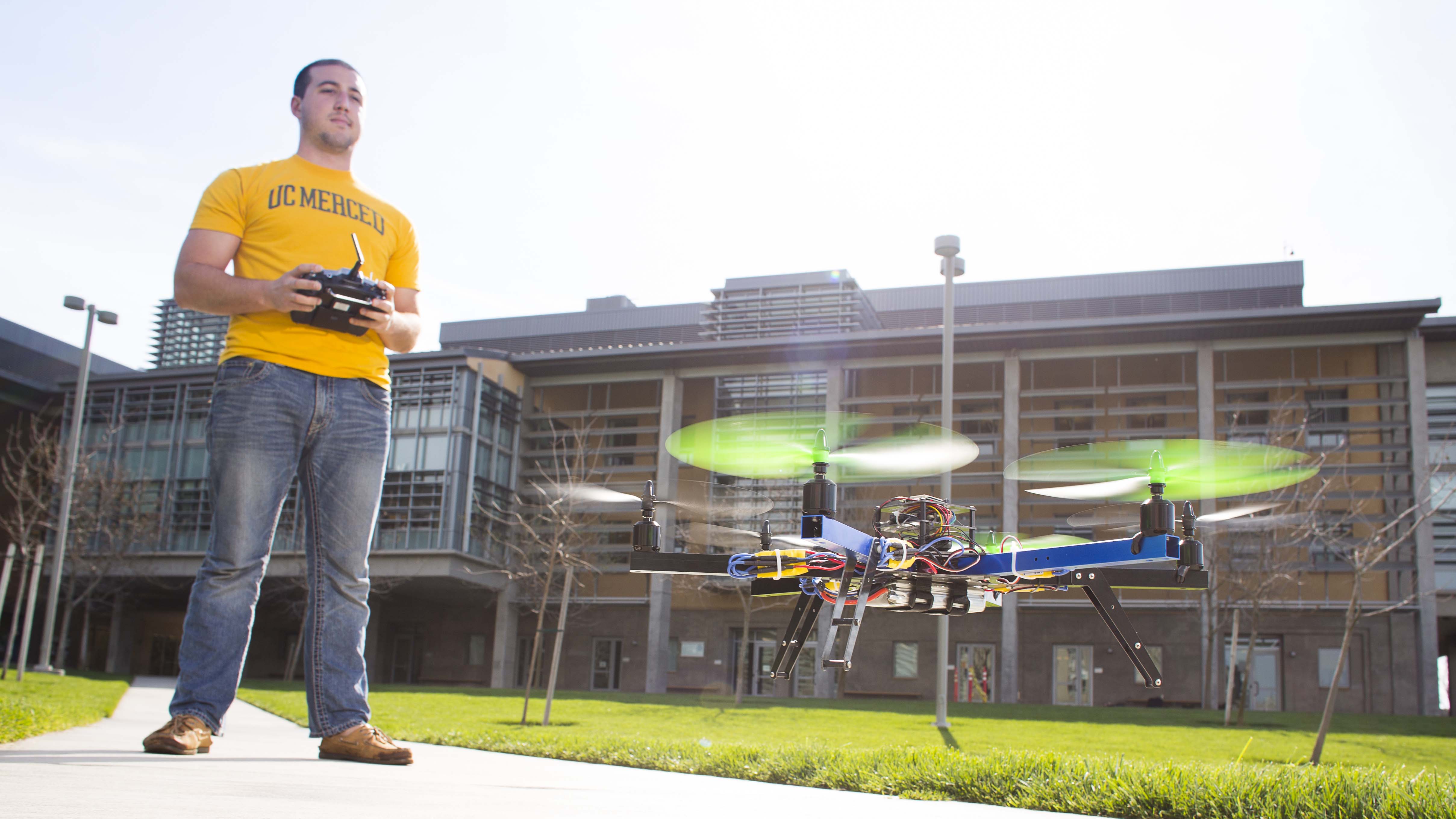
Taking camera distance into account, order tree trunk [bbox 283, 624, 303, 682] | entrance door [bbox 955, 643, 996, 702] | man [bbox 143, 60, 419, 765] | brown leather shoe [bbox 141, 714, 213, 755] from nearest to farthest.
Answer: brown leather shoe [bbox 141, 714, 213, 755]
man [bbox 143, 60, 419, 765]
entrance door [bbox 955, 643, 996, 702]
tree trunk [bbox 283, 624, 303, 682]

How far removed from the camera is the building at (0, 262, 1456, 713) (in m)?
31.9

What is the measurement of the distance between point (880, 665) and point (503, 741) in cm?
2919

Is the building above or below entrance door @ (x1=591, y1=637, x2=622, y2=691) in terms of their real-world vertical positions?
above

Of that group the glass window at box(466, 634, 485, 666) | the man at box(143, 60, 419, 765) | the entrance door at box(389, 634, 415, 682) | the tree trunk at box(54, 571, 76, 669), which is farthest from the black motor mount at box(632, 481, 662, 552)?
the entrance door at box(389, 634, 415, 682)

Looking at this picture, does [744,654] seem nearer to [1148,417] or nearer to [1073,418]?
[1073,418]

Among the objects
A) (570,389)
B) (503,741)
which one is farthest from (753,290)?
(503,741)

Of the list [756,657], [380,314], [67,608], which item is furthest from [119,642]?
[380,314]

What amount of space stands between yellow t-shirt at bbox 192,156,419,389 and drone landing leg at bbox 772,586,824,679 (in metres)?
A: 1.68

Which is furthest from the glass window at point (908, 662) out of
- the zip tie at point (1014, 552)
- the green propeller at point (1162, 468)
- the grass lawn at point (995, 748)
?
the zip tie at point (1014, 552)

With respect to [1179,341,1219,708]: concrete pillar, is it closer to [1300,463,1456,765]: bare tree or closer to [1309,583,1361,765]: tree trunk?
[1300,463,1456,765]: bare tree

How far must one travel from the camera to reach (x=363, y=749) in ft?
10.8

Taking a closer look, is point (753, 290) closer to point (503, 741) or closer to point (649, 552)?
point (503, 741)

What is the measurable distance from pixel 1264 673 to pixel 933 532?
33.5 meters

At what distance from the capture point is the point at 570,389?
40938 mm
